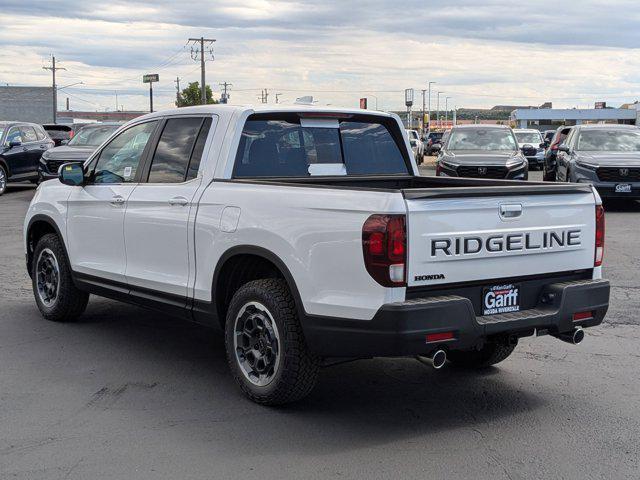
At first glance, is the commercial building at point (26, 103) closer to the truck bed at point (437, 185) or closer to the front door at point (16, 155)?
the front door at point (16, 155)

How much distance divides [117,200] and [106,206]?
210 mm

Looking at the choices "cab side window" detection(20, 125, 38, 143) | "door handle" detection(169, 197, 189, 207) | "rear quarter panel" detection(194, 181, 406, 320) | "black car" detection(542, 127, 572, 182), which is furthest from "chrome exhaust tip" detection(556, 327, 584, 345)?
"cab side window" detection(20, 125, 38, 143)

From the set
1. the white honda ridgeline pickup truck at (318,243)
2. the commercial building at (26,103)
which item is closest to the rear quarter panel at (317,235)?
the white honda ridgeline pickup truck at (318,243)

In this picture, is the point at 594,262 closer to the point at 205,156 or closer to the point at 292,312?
the point at 292,312

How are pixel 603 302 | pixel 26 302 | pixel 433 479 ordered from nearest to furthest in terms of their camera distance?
pixel 433 479 → pixel 603 302 → pixel 26 302

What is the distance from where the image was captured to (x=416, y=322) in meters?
4.63

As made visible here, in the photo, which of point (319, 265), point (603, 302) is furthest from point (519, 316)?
point (319, 265)

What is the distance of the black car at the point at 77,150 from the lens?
19797 millimetres

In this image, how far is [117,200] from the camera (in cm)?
673

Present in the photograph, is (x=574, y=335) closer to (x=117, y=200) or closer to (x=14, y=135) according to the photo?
(x=117, y=200)

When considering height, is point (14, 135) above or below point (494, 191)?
above

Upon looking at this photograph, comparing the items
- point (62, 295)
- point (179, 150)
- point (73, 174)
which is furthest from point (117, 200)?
point (62, 295)

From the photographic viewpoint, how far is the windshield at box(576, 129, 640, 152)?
18.4 metres

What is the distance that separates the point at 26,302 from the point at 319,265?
480 centimetres
